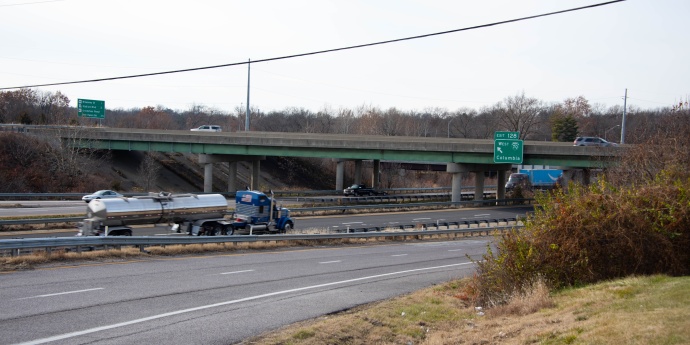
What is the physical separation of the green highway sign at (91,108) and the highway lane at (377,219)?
1466 inches

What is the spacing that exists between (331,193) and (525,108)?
61.0 meters

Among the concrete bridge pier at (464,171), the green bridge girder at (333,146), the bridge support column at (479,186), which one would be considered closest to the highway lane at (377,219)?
the concrete bridge pier at (464,171)

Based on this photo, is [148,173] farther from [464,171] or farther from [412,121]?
[412,121]

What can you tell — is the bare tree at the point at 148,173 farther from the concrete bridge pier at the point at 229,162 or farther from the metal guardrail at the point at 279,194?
the metal guardrail at the point at 279,194

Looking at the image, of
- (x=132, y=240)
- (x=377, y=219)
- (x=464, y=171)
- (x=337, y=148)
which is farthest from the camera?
(x=337, y=148)

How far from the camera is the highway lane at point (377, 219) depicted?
3378cm

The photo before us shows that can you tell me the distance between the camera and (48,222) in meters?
34.3

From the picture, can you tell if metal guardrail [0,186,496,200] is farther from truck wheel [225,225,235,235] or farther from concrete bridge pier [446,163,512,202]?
Answer: truck wheel [225,225,235,235]

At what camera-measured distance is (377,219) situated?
47.4 meters

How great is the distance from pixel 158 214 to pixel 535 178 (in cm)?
6193

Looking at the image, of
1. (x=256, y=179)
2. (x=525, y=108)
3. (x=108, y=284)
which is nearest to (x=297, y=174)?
(x=256, y=179)

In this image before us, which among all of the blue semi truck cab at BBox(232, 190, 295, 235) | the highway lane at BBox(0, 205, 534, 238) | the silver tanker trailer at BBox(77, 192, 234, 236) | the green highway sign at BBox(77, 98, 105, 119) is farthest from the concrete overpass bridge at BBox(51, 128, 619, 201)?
the silver tanker trailer at BBox(77, 192, 234, 236)

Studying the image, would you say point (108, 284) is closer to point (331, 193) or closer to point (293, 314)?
point (293, 314)

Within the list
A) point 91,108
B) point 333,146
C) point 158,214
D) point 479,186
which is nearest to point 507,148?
point 479,186
